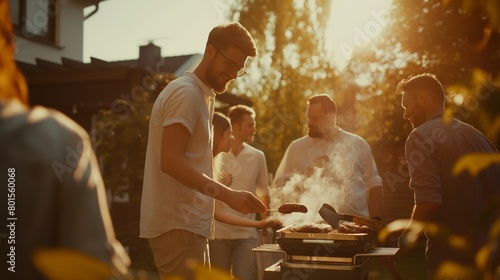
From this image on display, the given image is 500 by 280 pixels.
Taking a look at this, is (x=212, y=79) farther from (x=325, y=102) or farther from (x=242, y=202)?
(x=325, y=102)

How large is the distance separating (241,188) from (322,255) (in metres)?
2.49

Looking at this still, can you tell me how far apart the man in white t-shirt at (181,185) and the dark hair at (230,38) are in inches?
9.4

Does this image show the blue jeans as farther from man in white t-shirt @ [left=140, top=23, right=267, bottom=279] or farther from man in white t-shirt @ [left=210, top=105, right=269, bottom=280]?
man in white t-shirt @ [left=140, top=23, right=267, bottom=279]

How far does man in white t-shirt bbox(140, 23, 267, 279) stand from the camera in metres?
3.47

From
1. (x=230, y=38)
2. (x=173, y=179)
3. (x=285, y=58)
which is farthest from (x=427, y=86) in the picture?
(x=285, y=58)

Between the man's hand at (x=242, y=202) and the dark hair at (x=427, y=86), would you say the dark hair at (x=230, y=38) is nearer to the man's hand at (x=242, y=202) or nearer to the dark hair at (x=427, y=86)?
the man's hand at (x=242, y=202)

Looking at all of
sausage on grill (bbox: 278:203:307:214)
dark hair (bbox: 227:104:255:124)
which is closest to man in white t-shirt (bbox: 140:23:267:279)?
sausage on grill (bbox: 278:203:307:214)

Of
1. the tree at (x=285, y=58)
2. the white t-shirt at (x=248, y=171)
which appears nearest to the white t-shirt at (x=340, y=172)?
the white t-shirt at (x=248, y=171)

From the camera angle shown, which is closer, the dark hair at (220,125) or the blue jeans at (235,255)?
the dark hair at (220,125)

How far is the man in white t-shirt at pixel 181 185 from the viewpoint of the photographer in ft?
11.4

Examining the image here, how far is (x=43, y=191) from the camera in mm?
1143

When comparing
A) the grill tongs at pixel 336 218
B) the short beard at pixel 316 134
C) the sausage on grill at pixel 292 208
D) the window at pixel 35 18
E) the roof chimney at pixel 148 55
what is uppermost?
the window at pixel 35 18

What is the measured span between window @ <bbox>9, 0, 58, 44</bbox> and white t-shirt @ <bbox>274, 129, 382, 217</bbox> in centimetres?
1033

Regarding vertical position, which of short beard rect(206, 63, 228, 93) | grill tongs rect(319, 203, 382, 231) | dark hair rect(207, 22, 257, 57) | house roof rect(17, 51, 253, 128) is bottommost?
grill tongs rect(319, 203, 382, 231)
